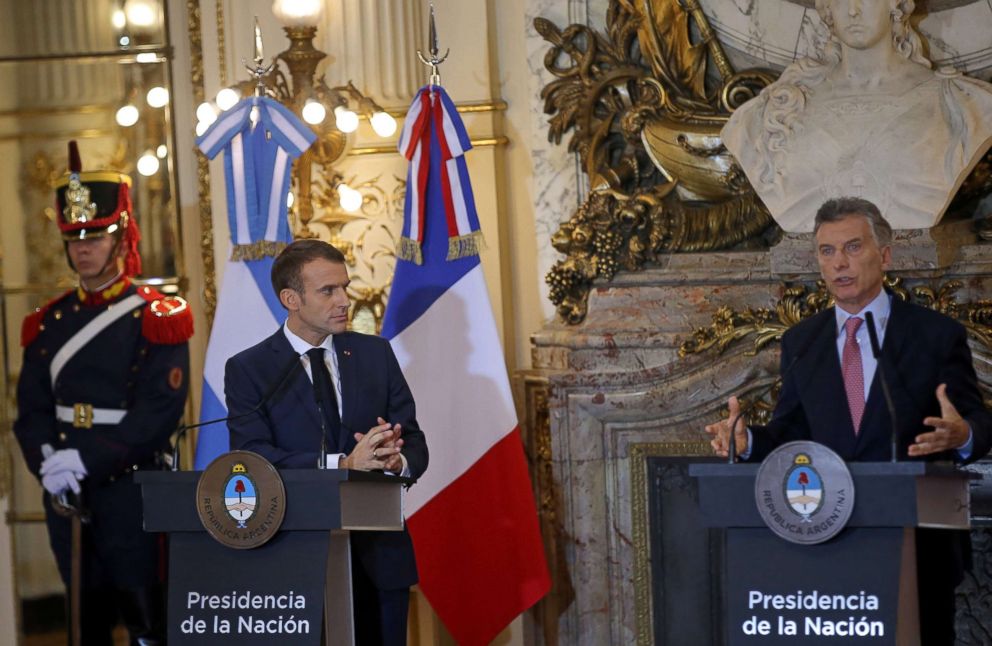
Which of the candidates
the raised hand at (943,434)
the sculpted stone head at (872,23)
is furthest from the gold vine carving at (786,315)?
the raised hand at (943,434)

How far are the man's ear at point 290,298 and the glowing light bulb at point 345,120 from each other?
1.55 m

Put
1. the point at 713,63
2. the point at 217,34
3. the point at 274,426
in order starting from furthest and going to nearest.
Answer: the point at 217,34 < the point at 713,63 < the point at 274,426

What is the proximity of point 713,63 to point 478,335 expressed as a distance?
1.32 metres

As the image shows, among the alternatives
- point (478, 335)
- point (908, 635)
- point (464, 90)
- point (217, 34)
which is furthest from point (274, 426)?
point (217, 34)

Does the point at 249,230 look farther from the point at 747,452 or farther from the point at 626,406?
the point at 747,452

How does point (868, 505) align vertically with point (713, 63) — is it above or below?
below

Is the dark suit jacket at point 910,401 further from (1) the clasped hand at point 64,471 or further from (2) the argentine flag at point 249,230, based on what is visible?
(1) the clasped hand at point 64,471

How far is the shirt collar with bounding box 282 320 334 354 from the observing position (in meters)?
3.88

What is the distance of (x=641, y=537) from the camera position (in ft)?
16.9

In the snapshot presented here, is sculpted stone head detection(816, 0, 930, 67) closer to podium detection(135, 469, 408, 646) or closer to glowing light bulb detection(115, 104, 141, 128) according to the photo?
podium detection(135, 469, 408, 646)

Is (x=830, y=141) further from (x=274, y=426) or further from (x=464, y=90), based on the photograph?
(x=274, y=426)

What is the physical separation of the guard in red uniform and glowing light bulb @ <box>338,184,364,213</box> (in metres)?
0.85

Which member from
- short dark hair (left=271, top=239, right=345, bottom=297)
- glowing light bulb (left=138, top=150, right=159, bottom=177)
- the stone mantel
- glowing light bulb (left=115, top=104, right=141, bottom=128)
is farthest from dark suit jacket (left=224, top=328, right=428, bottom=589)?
glowing light bulb (left=115, top=104, right=141, bottom=128)

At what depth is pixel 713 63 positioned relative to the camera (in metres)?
5.28
